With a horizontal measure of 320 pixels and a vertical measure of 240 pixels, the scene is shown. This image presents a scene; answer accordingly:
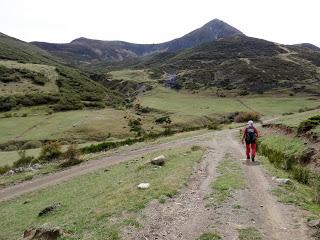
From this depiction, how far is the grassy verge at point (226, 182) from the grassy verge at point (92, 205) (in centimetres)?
177

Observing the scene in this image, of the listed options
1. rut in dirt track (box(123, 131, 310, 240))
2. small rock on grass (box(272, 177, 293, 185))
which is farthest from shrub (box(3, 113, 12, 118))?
small rock on grass (box(272, 177, 293, 185))

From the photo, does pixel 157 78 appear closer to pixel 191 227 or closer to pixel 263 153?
pixel 263 153

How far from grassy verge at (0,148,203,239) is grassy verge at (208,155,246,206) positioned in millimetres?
1767

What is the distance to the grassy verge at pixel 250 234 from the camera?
43.5 ft

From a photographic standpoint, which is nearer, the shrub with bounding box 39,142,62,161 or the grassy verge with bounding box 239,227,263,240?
the grassy verge with bounding box 239,227,263,240

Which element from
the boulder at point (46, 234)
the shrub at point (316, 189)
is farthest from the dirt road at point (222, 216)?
the boulder at point (46, 234)

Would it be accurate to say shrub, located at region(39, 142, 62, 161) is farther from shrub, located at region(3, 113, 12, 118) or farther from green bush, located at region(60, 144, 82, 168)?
shrub, located at region(3, 113, 12, 118)

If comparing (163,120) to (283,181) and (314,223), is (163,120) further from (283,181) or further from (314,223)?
(314,223)

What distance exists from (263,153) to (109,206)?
18.3 metres

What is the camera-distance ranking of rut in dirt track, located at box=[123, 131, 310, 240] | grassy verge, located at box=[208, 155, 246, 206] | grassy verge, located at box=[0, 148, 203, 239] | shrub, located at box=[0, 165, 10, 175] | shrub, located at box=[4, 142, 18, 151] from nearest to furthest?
rut in dirt track, located at box=[123, 131, 310, 240], grassy verge, located at box=[0, 148, 203, 239], grassy verge, located at box=[208, 155, 246, 206], shrub, located at box=[0, 165, 10, 175], shrub, located at box=[4, 142, 18, 151]

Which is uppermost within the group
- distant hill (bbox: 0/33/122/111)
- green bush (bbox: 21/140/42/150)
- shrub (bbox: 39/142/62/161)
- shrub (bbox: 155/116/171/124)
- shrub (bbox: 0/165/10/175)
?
distant hill (bbox: 0/33/122/111)

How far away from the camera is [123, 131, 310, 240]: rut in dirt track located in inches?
550

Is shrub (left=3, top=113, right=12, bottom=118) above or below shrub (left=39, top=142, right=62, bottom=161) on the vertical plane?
below

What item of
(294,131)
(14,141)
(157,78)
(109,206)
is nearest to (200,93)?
(157,78)
